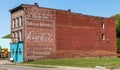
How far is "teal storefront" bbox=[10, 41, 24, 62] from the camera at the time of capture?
56787 millimetres

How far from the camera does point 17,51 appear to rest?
5888 cm

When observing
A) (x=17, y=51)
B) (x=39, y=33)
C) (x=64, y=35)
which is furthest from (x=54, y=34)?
(x=17, y=51)

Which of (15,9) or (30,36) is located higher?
(15,9)

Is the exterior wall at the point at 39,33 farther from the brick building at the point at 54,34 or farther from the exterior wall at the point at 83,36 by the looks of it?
the exterior wall at the point at 83,36

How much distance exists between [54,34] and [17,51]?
7.22 metres

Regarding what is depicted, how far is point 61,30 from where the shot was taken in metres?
60.6

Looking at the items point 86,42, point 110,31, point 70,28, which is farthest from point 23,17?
point 110,31

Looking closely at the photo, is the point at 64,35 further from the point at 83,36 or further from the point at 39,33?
the point at 39,33

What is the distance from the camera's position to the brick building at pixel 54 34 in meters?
56.2

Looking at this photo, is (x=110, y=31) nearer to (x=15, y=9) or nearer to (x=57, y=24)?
(x=57, y=24)

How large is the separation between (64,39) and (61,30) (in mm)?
1789

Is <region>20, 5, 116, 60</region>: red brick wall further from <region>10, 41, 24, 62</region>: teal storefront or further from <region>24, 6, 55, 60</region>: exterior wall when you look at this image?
<region>10, 41, 24, 62</region>: teal storefront

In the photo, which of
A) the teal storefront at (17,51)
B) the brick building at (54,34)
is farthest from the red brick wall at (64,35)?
the teal storefront at (17,51)

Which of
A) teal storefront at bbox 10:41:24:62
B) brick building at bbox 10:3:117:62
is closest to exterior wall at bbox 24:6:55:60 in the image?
brick building at bbox 10:3:117:62
